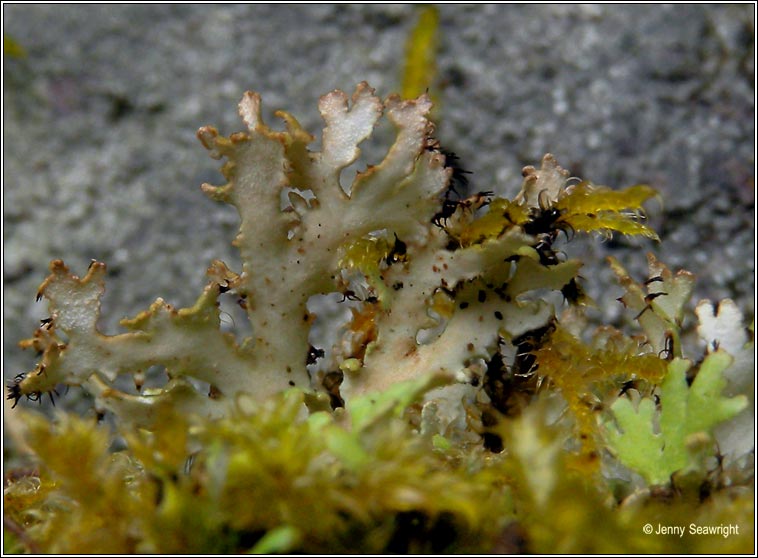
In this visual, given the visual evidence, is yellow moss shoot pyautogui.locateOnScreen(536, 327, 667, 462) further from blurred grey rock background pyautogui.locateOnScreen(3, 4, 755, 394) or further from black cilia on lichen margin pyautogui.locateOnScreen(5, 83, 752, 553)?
blurred grey rock background pyautogui.locateOnScreen(3, 4, 755, 394)

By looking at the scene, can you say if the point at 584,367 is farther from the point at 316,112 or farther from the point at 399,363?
the point at 316,112

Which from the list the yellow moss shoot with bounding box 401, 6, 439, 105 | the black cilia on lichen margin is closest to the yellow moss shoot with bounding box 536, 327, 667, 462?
the black cilia on lichen margin

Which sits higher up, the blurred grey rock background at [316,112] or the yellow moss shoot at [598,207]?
the yellow moss shoot at [598,207]

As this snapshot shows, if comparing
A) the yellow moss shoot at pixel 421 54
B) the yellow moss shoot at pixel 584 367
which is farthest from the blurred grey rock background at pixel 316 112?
the yellow moss shoot at pixel 584 367

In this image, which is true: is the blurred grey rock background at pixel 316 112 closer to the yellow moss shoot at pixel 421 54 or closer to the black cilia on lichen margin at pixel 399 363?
the yellow moss shoot at pixel 421 54

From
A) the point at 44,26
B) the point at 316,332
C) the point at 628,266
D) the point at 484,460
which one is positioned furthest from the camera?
the point at 44,26

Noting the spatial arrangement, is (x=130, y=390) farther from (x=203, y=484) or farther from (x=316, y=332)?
(x=203, y=484)

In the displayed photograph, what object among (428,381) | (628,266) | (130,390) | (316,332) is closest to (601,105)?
(628,266)
